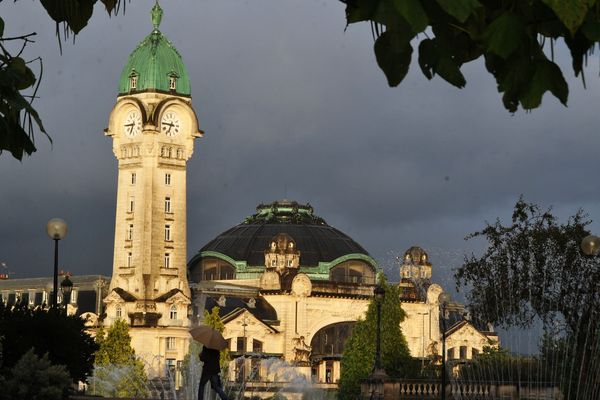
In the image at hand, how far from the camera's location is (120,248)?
116875mm

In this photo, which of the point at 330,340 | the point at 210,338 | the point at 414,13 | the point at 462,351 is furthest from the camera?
the point at 462,351

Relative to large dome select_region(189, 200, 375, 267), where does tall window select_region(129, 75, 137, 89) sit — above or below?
above

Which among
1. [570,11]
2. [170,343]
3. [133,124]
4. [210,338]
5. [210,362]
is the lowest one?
[210,362]

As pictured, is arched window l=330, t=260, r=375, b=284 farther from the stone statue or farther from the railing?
the railing

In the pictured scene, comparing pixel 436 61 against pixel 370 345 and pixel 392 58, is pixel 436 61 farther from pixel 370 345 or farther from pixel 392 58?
pixel 370 345

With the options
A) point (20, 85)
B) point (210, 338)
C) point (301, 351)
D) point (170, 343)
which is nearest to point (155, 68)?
point (170, 343)

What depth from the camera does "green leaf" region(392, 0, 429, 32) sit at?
16.5 ft

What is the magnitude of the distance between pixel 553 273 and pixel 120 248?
6374cm

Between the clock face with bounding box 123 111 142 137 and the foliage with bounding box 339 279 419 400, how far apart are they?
32205mm

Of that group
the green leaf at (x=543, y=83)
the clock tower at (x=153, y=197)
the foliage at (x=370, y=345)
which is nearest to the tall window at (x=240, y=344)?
the clock tower at (x=153, y=197)

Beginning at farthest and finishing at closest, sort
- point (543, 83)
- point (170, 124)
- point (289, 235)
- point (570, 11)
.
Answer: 1. point (289, 235)
2. point (170, 124)
3. point (543, 83)
4. point (570, 11)

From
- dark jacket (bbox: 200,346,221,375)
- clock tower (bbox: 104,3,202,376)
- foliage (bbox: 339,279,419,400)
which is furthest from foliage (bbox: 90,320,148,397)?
dark jacket (bbox: 200,346,221,375)

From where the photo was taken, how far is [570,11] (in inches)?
194

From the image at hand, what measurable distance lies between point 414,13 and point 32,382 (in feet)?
53.6
